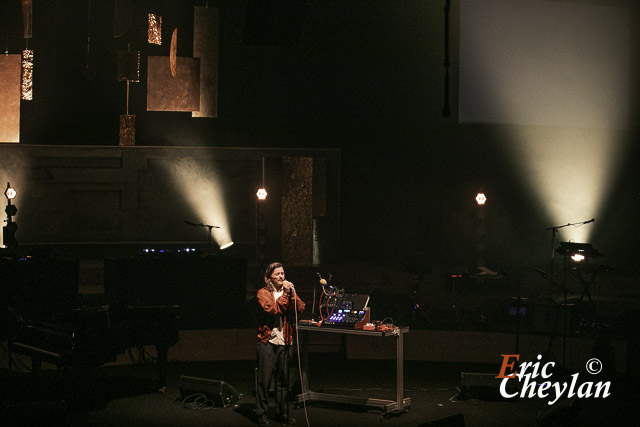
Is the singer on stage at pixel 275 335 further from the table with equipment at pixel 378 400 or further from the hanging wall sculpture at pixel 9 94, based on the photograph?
the hanging wall sculpture at pixel 9 94

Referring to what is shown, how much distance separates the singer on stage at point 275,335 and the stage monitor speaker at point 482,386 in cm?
184

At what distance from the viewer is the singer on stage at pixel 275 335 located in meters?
6.20

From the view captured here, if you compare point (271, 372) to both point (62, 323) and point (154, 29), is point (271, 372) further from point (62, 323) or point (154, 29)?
point (154, 29)

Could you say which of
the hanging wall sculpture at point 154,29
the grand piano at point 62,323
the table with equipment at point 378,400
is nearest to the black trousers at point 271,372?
the table with equipment at point 378,400

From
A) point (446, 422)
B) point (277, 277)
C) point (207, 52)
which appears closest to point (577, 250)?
point (277, 277)

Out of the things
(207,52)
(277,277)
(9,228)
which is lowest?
(277,277)

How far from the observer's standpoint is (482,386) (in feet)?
23.0

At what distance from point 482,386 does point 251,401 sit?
227cm

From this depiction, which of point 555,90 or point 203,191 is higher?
point 555,90

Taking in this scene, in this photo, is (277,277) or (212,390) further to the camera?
(212,390)

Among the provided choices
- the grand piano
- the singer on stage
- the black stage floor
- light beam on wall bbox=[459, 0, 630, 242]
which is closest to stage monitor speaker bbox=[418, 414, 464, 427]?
the black stage floor

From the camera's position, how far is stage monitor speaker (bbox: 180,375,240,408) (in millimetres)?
6727

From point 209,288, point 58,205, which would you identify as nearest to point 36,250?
point 209,288

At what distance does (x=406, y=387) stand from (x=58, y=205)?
7267 mm
